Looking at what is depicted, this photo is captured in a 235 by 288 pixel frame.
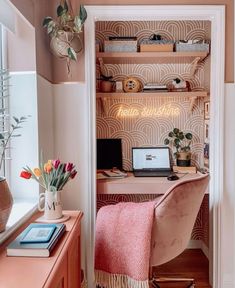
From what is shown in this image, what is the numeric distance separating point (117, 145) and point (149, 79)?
0.77 metres

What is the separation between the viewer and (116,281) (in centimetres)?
183

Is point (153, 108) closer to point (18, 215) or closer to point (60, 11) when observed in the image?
point (60, 11)

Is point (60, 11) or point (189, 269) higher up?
point (60, 11)

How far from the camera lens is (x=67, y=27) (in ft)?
6.81

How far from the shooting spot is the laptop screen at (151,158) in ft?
10.2

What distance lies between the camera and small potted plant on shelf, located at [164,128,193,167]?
305 cm

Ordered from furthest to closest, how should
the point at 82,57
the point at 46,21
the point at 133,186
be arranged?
the point at 133,186 → the point at 82,57 → the point at 46,21

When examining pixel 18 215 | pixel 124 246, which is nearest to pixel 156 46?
pixel 124 246

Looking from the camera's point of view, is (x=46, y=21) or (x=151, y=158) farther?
(x=151, y=158)

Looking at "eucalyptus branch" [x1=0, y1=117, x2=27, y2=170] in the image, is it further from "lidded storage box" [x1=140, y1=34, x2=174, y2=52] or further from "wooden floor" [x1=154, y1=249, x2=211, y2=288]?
"wooden floor" [x1=154, y1=249, x2=211, y2=288]

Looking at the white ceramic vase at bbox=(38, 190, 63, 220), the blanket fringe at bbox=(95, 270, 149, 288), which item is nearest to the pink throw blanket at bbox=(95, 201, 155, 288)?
the blanket fringe at bbox=(95, 270, 149, 288)

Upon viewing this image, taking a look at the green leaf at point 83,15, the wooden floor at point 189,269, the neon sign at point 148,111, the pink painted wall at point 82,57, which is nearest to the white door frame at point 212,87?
the pink painted wall at point 82,57

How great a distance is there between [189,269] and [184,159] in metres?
1.04

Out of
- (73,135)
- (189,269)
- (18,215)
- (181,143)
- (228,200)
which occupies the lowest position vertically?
(189,269)
